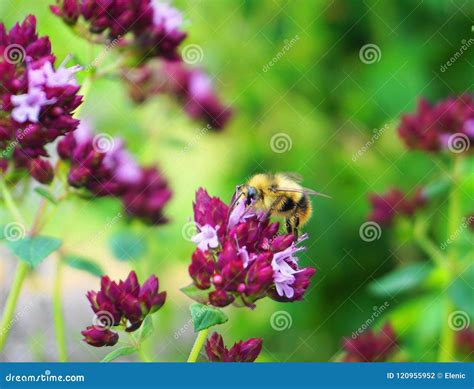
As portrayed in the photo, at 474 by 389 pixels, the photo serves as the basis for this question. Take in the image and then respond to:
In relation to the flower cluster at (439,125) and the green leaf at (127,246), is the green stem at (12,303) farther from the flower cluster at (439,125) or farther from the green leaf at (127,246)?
the flower cluster at (439,125)

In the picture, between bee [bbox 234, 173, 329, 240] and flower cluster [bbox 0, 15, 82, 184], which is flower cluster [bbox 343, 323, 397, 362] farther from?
flower cluster [bbox 0, 15, 82, 184]

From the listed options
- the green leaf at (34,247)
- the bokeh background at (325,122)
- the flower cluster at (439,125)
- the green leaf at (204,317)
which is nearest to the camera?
the green leaf at (204,317)

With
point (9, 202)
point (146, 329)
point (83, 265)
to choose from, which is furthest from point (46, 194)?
point (146, 329)

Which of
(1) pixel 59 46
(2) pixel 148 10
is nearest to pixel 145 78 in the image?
(1) pixel 59 46

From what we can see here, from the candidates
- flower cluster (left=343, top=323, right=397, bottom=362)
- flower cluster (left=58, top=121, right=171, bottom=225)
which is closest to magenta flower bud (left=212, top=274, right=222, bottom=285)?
flower cluster (left=58, top=121, right=171, bottom=225)

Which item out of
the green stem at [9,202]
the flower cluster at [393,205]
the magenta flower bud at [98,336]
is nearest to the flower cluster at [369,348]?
the flower cluster at [393,205]

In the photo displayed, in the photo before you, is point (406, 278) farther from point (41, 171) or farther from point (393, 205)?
point (41, 171)

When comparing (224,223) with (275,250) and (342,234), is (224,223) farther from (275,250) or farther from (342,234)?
(342,234)
